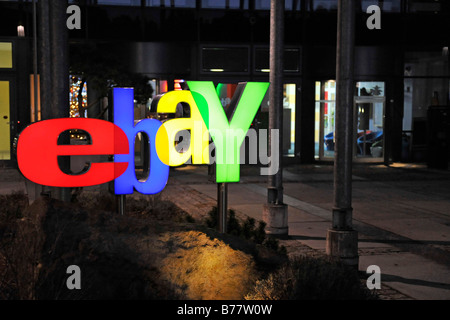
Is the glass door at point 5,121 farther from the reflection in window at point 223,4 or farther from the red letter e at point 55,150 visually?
the red letter e at point 55,150

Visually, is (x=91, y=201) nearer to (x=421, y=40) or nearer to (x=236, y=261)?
(x=236, y=261)

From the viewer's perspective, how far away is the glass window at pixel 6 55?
77.5ft

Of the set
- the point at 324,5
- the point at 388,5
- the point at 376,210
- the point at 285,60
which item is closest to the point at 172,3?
the point at 285,60

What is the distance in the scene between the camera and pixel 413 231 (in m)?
12.1

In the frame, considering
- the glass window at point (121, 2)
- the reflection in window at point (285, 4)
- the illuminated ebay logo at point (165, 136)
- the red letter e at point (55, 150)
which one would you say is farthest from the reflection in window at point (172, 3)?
the red letter e at point (55, 150)

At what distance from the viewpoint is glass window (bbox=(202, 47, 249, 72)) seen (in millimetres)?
24672

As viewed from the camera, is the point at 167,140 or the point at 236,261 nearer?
the point at 236,261

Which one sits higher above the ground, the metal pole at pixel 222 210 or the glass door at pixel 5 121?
the glass door at pixel 5 121

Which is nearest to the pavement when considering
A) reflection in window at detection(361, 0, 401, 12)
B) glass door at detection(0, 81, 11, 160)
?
glass door at detection(0, 81, 11, 160)

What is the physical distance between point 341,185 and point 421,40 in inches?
726

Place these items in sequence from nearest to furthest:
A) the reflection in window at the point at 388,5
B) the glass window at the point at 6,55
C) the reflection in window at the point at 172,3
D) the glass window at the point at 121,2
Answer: the glass window at the point at 6,55, the glass window at the point at 121,2, the reflection in window at the point at 172,3, the reflection in window at the point at 388,5

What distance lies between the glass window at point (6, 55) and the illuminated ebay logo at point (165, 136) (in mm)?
15925

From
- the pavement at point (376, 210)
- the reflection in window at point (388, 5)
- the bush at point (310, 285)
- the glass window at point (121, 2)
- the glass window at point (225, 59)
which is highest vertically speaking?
the reflection in window at point (388, 5)
